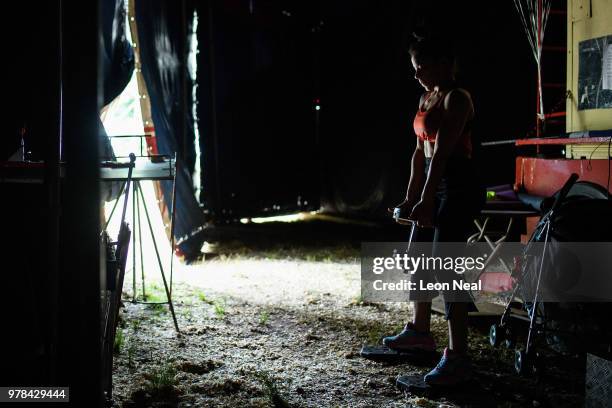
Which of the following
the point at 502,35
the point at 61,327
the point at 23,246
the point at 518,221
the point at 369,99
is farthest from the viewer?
the point at 369,99

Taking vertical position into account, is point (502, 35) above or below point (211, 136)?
above

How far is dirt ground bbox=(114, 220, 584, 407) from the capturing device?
3.57 metres

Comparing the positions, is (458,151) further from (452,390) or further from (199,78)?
(199,78)

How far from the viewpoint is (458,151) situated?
3.74m

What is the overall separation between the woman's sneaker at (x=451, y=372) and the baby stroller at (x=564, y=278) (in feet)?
1.37

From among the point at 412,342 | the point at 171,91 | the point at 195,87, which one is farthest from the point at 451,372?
the point at 195,87

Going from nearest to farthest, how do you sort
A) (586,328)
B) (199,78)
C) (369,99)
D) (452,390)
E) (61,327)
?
1. (61,327)
2. (452,390)
3. (586,328)
4. (199,78)
5. (369,99)

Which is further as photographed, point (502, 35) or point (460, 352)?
point (502, 35)

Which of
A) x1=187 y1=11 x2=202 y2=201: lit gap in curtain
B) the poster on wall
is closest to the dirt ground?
the poster on wall

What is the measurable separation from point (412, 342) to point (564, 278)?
3.49 feet

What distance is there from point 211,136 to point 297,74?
2780mm

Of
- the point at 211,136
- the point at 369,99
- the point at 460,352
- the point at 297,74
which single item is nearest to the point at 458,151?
the point at 460,352

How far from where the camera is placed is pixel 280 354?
4.39m

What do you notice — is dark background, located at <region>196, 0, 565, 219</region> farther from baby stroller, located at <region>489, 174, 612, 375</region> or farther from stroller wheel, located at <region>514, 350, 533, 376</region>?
stroller wheel, located at <region>514, 350, 533, 376</region>
